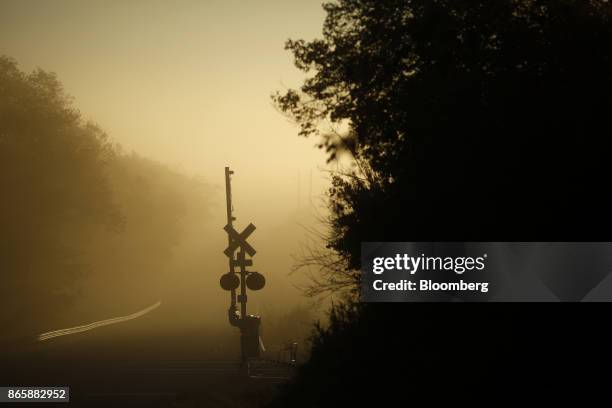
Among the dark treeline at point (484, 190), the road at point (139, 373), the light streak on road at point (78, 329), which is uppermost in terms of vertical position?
the dark treeline at point (484, 190)

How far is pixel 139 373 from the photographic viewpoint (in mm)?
19500

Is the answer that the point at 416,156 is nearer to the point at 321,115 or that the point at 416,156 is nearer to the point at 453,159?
the point at 453,159

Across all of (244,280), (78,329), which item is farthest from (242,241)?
(78,329)

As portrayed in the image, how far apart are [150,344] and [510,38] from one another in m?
20.7

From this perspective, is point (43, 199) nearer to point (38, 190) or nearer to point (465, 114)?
point (38, 190)

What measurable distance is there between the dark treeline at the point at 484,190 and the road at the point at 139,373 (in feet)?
8.35

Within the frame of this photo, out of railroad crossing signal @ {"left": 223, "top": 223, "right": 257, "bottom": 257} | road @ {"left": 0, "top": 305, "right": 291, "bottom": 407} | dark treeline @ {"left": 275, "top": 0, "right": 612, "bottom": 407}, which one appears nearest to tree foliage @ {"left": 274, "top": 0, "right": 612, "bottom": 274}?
dark treeline @ {"left": 275, "top": 0, "right": 612, "bottom": 407}

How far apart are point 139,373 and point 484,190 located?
459 inches

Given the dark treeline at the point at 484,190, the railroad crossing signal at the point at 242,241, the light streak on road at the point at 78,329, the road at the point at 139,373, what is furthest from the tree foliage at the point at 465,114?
the light streak on road at the point at 78,329

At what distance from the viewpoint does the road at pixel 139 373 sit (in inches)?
599

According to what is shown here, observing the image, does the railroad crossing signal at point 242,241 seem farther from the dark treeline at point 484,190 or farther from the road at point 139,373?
the dark treeline at point 484,190

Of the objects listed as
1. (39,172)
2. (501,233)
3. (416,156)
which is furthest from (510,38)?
(39,172)

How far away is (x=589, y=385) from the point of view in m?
9.02

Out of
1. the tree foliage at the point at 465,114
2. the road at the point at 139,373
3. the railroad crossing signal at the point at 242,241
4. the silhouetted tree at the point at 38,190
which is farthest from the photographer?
the silhouetted tree at the point at 38,190
